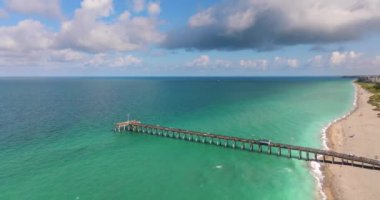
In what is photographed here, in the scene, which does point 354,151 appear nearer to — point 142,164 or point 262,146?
point 262,146

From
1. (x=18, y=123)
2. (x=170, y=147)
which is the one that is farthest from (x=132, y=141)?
(x=18, y=123)

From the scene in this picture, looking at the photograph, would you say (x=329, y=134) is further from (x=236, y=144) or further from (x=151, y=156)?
(x=151, y=156)

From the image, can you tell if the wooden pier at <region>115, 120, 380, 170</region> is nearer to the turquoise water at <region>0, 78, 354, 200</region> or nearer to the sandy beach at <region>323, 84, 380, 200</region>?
the sandy beach at <region>323, 84, 380, 200</region>

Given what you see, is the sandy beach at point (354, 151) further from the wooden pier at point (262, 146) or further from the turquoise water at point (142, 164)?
the turquoise water at point (142, 164)

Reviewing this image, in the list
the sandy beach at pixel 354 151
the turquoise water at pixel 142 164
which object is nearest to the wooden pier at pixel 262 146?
the sandy beach at pixel 354 151

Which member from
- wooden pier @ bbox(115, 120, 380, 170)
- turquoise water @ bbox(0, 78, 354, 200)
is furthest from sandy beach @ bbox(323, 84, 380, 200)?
turquoise water @ bbox(0, 78, 354, 200)

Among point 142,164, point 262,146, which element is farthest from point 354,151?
point 142,164
